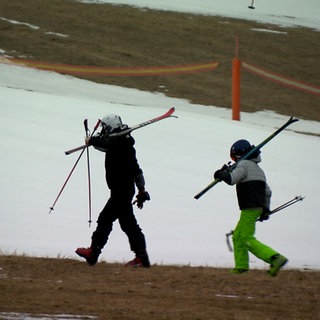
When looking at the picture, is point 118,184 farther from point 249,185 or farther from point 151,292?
point 151,292

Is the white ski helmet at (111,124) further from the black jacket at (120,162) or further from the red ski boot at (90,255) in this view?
the red ski boot at (90,255)

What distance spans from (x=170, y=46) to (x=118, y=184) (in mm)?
22659

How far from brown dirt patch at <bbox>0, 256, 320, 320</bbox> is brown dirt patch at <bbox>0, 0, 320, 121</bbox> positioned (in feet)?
54.4

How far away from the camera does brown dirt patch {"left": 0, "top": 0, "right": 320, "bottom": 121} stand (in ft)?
96.1

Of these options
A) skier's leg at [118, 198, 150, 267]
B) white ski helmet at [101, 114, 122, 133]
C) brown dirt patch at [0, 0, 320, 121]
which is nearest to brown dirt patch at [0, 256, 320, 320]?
skier's leg at [118, 198, 150, 267]

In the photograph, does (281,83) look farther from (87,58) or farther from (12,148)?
(12,148)

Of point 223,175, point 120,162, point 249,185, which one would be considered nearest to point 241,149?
point 249,185

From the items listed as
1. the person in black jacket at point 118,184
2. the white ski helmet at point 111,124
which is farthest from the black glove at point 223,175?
the white ski helmet at point 111,124

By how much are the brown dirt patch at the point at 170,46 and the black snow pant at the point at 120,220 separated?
625 inches

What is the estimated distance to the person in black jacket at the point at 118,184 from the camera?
37.9 ft

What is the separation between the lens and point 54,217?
15.2 metres

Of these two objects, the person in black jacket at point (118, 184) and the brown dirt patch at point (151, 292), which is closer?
the brown dirt patch at point (151, 292)

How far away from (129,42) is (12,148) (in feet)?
52.2

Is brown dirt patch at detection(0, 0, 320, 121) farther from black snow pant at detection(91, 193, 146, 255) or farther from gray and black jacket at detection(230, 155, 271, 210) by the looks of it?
gray and black jacket at detection(230, 155, 271, 210)
